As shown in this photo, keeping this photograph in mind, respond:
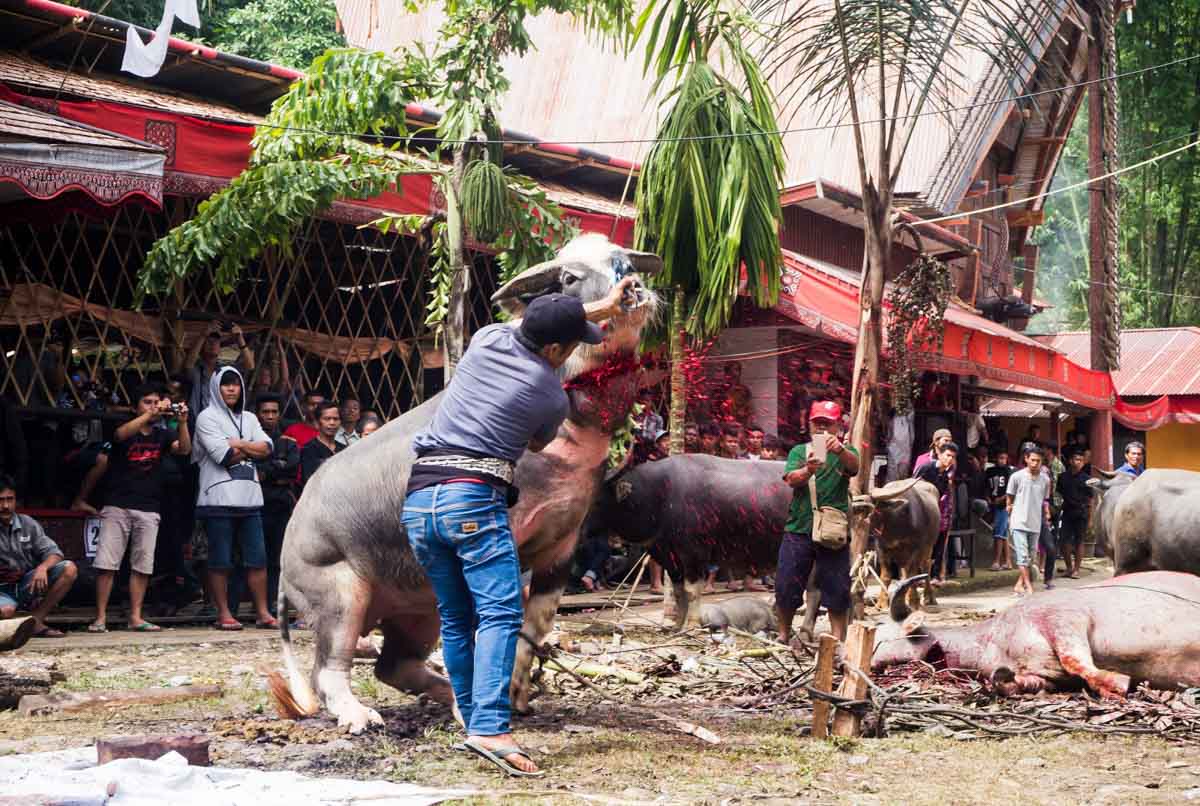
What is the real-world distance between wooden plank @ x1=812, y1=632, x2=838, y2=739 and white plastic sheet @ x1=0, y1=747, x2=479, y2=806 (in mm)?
1728

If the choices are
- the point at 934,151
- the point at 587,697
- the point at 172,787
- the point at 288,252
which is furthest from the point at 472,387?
the point at 934,151

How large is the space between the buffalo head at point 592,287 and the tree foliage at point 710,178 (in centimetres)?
394

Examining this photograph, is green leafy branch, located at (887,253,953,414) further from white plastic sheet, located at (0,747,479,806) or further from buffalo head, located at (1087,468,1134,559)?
white plastic sheet, located at (0,747,479,806)

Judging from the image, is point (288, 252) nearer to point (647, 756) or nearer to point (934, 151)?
point (647, 756)

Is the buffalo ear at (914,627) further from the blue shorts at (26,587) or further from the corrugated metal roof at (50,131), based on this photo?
the blue shorts at (26,587)

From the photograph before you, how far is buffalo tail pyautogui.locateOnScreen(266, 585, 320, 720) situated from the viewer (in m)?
5.43

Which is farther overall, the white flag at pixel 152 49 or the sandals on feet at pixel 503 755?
the white flag at pixel 152 49

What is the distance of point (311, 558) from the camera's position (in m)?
5.43

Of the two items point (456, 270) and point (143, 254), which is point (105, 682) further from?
point (143, 254)

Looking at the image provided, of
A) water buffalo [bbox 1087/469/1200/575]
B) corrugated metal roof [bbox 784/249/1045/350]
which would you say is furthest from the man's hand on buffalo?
corrugated metal roof [bbox 784/249/1045/350]

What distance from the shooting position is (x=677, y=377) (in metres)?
9.41

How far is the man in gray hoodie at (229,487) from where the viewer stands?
29.9 ft

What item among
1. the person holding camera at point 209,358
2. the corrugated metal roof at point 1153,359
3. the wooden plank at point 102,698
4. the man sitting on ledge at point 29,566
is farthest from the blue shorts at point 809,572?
the corrugated metal roof at point 1153,359

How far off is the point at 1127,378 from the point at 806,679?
23279 millimetres
